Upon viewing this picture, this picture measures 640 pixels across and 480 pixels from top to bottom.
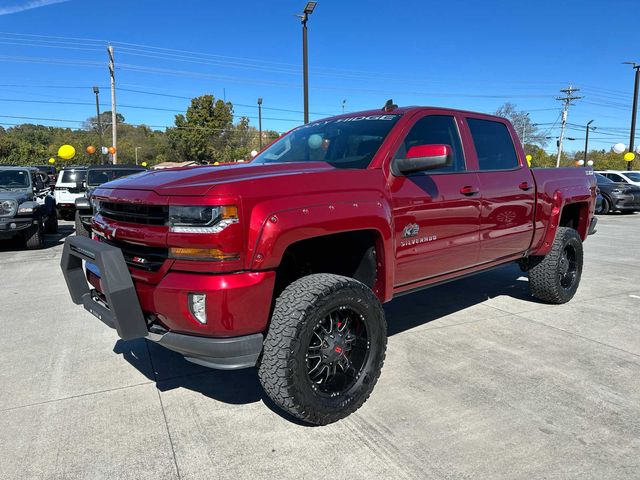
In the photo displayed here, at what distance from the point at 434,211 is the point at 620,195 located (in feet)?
58.6

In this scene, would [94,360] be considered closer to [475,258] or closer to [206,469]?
[206,469]

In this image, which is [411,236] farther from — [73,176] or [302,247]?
[73,176]

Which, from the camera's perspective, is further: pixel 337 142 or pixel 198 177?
pixel 337 142

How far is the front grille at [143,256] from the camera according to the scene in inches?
101

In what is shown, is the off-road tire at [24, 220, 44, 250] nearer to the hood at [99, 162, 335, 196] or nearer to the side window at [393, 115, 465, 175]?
the hood at [99, 162, 335, 196]

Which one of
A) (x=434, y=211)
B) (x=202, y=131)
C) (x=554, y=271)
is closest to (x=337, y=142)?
(x=434, y=211)

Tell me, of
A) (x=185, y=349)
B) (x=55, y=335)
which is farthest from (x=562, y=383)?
(x=55, y=335)

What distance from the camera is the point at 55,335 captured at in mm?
4355

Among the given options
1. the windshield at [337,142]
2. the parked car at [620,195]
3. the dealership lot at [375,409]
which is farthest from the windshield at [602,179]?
the windshield at [337,142]

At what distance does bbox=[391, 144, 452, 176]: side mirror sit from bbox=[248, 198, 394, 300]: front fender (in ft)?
1.04

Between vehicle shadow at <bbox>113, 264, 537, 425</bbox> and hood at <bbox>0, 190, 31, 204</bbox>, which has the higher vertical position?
hood at <bbox>0, 190, 31, 204</bbox>

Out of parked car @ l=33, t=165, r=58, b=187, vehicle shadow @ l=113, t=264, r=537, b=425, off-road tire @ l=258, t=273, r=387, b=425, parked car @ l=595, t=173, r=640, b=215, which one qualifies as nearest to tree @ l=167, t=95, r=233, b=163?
parked car @ l=33, t=165, r=58, b=187

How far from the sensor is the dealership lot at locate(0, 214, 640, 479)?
2.40 m

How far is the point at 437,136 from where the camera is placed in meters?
3.80
